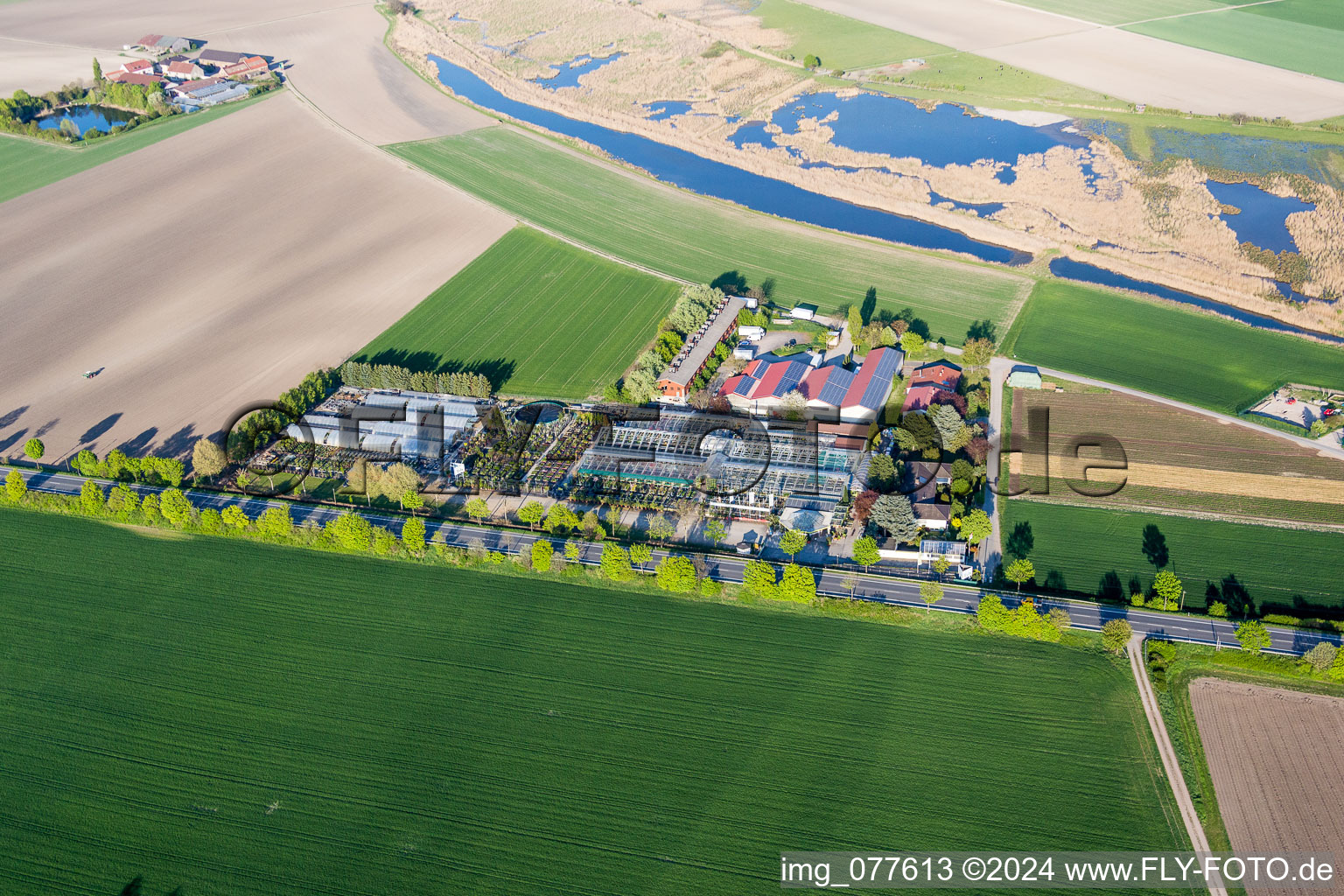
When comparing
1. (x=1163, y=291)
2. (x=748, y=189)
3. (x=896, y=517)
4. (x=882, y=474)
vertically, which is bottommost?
(x=896, y=517)

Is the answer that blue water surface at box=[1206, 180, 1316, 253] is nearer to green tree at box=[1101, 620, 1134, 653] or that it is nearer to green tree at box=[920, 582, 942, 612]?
green tree at box=[1101, 620, 1134, 653]

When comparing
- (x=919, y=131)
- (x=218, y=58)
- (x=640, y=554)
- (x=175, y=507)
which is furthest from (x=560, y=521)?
(x=218, y=58)

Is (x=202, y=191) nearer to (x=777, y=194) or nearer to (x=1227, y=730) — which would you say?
(x=777, y=194)

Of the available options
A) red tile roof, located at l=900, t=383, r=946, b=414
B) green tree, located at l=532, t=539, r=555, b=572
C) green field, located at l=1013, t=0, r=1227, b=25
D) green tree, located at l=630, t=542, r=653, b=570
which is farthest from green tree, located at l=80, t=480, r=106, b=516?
green field, located at l=1013, t=0, r=1227, b=25

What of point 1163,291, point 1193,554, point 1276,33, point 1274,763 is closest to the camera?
point 1274,763

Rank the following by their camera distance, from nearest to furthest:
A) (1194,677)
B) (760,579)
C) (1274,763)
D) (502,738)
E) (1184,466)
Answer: (1274,763) → (502,738) → (1194,677) → (760,579) → (1184,466)

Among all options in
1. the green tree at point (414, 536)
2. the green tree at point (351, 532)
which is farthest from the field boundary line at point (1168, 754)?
the green tree at point (351, 532)

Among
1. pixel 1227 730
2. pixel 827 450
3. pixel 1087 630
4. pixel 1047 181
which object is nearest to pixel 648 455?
pixel 827 450

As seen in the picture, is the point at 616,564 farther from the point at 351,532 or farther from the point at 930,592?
the point at 930,592
